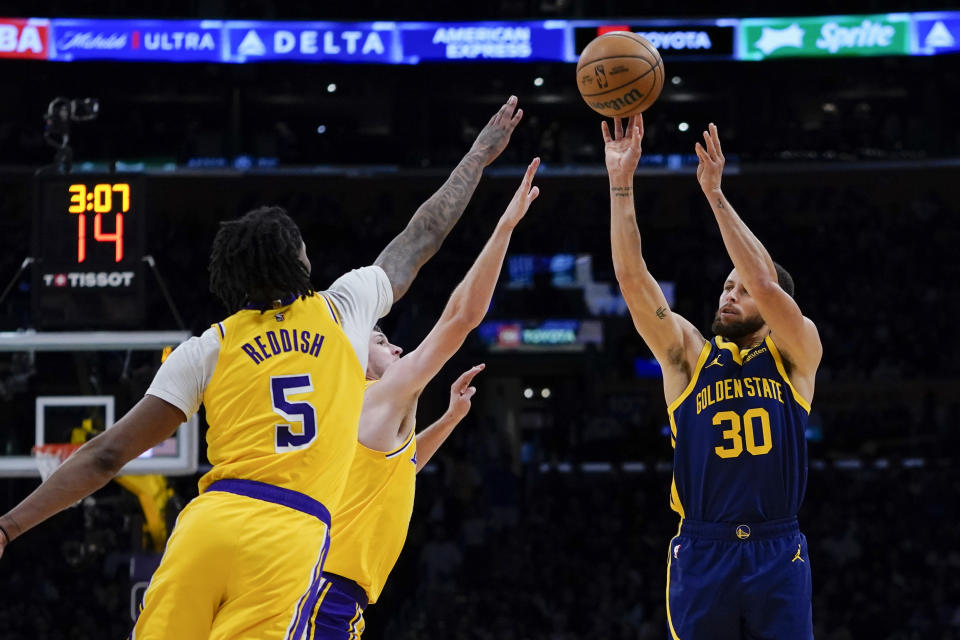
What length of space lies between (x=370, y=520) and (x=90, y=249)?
588 centimetres

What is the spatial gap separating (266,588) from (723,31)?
53.0 ft

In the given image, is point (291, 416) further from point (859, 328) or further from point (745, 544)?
point (859, 328)

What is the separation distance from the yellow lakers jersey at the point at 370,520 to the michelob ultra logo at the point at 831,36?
49.0 ft

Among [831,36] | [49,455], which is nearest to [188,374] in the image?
[49,455]

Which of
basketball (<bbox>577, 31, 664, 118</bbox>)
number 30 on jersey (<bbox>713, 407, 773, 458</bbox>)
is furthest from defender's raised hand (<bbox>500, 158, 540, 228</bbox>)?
number 30 on jersey (<bbox>713, 407, 773, 458</bbox>)

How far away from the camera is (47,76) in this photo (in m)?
21.3

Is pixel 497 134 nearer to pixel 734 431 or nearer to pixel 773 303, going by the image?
pixel 773 303

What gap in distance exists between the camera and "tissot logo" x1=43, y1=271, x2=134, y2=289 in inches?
367

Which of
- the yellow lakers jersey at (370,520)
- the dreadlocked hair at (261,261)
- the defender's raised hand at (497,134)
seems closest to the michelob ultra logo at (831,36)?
the defender's raised hand at (497,134)

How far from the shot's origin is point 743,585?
4504mm

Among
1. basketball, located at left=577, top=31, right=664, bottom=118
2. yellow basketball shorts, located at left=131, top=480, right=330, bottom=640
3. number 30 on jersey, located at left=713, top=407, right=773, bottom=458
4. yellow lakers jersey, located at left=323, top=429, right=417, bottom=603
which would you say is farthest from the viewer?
basketball, located at left=577, top=31, right=664, bottom=118

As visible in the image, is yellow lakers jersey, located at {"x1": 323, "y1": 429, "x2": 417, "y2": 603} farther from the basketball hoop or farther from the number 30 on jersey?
the basketball hoop

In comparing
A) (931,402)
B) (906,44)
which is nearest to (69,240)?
(906,44)

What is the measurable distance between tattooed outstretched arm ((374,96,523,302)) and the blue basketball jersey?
1.26 metres
